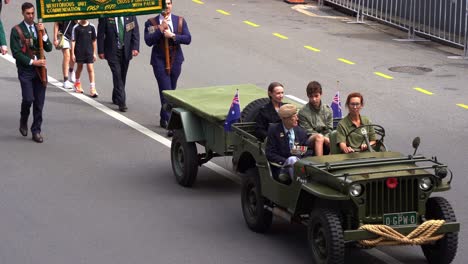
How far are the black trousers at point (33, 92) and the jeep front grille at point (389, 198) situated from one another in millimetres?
7478

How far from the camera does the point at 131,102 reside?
20625mm

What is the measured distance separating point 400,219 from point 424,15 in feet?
51.2

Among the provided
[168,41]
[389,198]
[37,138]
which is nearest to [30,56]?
[37,138]

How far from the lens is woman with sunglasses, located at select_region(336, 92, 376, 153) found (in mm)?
12891

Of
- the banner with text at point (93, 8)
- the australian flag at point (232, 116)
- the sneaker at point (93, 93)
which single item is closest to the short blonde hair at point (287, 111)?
the australian flag at point (232, 116)

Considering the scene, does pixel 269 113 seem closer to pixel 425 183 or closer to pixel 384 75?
pixel 425 183

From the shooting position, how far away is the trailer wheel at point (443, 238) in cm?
1161

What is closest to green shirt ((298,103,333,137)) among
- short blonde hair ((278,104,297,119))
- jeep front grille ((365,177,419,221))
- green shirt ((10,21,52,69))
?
short blonde hair ((278,104,297,119))

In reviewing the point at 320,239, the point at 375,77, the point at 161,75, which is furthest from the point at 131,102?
the point at 320,239

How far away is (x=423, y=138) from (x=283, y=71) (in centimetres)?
554

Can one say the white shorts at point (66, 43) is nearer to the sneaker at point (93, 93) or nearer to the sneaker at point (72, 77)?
the sneaker at point (72, 77)

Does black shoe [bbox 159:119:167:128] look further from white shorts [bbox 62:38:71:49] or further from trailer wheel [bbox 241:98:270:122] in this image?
trailer wheel [bbox 241:98:270:122]

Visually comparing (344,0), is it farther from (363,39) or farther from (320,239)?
(320,239)

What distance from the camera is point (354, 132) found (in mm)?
12992
